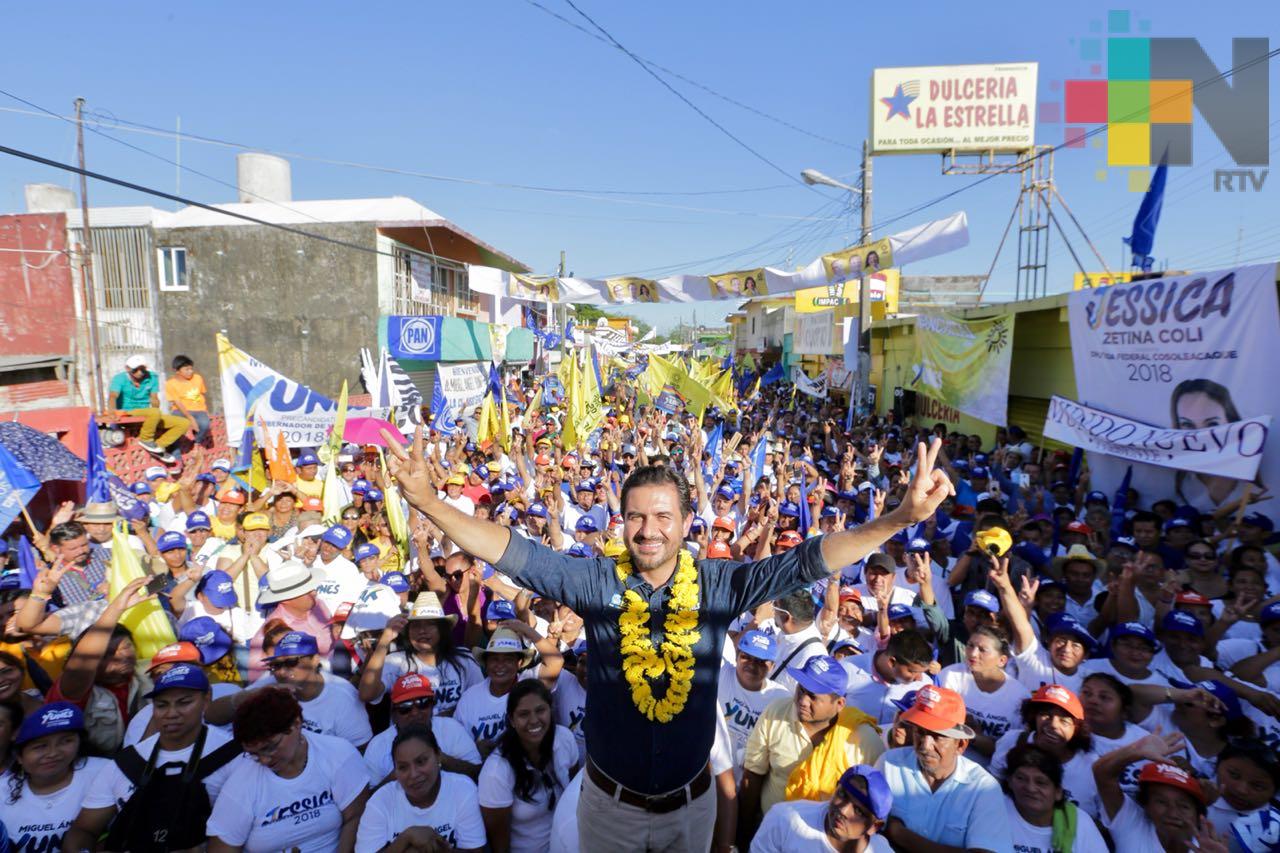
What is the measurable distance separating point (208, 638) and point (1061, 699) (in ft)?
15.3

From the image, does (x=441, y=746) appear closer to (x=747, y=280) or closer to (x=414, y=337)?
(x=747, y=280)

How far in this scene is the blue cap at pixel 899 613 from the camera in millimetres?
4430

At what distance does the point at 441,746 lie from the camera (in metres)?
3.52

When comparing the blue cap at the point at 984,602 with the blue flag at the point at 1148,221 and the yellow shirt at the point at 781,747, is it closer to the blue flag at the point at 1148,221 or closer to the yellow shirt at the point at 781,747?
the yellow shirt at the point at 781,747

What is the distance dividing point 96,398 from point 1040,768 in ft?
58.4

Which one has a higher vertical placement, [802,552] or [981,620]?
[802,552]

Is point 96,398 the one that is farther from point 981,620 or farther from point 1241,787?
point 1241,787

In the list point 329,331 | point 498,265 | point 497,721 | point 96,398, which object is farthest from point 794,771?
point 498,265

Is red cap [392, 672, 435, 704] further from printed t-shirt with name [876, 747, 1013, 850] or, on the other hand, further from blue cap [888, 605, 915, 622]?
blue cap [888, 605, 915, 622]

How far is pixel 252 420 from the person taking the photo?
9.06 metres

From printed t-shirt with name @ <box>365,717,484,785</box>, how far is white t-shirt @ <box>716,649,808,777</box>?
1.34m

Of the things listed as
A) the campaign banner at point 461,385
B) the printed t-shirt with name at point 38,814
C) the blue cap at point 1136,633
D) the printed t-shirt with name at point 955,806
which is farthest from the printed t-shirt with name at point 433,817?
the campaign banner at point 461,385

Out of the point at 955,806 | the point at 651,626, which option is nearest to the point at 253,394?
the point at 651,626

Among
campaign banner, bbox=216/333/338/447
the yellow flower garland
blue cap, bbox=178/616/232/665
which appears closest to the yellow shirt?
the yellow flower garland
